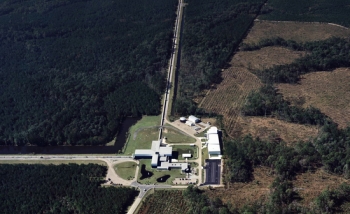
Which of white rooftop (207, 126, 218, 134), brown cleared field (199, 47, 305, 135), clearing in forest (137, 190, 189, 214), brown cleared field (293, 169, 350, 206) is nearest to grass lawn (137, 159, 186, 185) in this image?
clearing in forest (137, 190, 189, 214)

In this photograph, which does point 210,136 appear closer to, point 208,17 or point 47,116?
point 47,116

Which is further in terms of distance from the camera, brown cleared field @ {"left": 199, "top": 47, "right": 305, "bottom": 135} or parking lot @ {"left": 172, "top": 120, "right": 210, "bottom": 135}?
brown cleared field @ {"left": 199, "top": 47, "right": 305, "bottom": 135}

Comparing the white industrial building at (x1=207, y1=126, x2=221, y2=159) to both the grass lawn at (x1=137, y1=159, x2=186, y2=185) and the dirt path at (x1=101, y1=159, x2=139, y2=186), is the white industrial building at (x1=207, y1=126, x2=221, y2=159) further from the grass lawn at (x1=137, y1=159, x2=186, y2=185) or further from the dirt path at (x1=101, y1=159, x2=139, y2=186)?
the dirt path at (x1=101, y1=159, x2=139, y2=186)

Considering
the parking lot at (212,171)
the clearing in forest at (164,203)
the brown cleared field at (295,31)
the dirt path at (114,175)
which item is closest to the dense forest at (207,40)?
the brown cleared field at (295,31)

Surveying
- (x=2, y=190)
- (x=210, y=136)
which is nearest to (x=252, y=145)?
(x=210, y=136)

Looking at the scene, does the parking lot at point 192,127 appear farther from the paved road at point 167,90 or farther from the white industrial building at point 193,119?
the paved road at point 167,90

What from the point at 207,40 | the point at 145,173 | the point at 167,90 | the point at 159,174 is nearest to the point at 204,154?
the point at 159,174

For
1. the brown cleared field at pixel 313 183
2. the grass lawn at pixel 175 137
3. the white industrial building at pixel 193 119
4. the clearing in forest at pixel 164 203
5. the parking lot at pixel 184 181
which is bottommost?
the clearing in forest at pixel 164 203
